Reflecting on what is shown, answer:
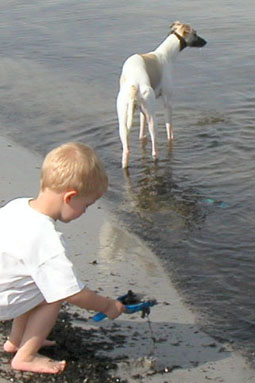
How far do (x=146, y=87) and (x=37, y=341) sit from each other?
423cm

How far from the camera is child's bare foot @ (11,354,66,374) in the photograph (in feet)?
12.7

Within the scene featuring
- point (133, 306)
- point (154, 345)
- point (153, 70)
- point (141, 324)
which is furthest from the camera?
point (153, 70)

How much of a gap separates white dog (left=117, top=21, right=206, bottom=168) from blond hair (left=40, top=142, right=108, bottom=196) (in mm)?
3812

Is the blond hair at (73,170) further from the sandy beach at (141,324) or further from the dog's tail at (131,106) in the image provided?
the dog's tail at (131,106)

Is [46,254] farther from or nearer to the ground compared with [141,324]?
farther from the ground

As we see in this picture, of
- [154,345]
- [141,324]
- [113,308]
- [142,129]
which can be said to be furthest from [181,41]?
[113,308]

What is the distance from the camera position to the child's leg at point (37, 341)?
3883 millimetres

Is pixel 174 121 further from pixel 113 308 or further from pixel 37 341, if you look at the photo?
pixel 37 341

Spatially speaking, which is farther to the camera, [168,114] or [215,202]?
[168,114]

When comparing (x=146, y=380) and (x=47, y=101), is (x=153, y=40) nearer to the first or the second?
(x=47, y=101)

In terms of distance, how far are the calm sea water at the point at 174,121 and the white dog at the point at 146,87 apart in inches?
13.1

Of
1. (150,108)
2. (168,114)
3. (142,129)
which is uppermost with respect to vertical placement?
(150,108)

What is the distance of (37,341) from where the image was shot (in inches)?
154

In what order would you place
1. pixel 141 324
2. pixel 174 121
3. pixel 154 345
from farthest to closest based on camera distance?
1. pixel 174 121
2. pixel 141 324
3. pixel 154 345
